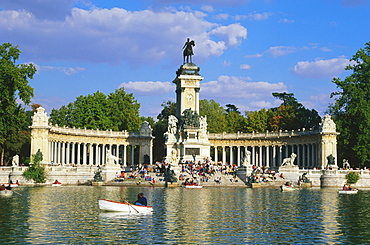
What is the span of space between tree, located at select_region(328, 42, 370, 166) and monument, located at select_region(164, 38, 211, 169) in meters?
20.4

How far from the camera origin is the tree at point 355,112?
7562 cm

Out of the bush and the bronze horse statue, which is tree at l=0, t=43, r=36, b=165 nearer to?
the bronze horse statue

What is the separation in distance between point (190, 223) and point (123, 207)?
211 inches

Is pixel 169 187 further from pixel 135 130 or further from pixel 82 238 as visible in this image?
pixel 135 130

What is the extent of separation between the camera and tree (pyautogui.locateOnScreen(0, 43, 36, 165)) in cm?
7388

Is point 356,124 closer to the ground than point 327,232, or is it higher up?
higher up

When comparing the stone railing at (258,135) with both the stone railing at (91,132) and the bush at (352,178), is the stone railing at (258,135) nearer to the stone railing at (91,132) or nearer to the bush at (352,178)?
the stone railing at (91,132)

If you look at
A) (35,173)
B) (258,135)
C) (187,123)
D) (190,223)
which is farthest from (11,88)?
(190,223)

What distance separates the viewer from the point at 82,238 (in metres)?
23.3

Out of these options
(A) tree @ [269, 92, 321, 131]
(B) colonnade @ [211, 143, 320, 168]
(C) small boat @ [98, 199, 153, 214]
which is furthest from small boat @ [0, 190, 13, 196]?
(A) tree @ [269, 92, 321, 131]

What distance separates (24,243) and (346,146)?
66.3m

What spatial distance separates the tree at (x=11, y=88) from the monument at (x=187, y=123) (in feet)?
70.9

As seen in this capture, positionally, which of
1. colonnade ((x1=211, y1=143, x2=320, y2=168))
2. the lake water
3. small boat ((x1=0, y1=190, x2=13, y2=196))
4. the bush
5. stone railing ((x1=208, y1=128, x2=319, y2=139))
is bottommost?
the lake water

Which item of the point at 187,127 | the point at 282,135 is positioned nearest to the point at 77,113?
the point at 187,127
